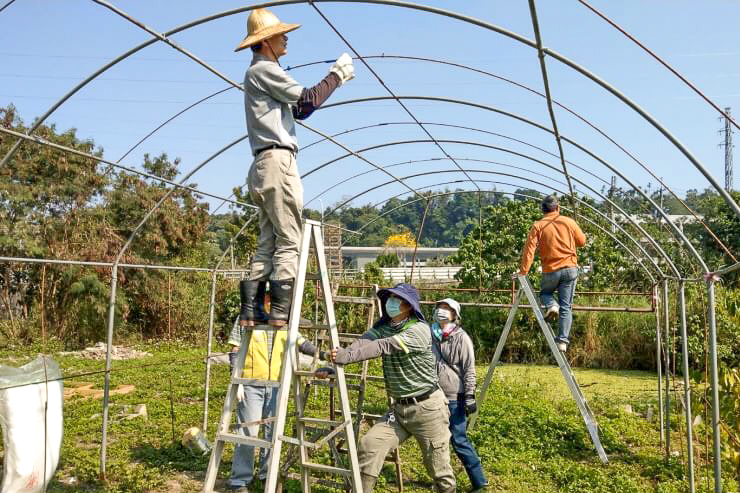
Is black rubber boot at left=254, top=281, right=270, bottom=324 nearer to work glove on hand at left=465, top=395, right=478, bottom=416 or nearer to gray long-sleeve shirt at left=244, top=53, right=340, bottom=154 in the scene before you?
gray long-sleeve shirt at left=244, top=53, right=340, bottom=154

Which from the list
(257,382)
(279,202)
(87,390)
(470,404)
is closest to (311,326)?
(257,382)

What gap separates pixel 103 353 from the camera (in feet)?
49.0

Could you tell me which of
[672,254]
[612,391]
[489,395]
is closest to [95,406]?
[489,395]

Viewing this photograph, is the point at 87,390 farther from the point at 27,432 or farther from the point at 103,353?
the point at 27,432

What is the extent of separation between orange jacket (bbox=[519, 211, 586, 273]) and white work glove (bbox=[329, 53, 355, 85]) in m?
4.04

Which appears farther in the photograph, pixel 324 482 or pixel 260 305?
pixel 324 482

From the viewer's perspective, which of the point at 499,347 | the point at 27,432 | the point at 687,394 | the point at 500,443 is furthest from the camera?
the point at 499,347

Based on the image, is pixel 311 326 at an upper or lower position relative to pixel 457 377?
upper

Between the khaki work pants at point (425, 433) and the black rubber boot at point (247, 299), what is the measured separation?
1.35 metres

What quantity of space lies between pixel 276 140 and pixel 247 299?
1.02m

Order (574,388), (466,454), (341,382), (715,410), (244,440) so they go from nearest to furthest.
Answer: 1. (244,440)
2. (341,382)
3. (715,410)
4. (466,454)
5. (574,388)

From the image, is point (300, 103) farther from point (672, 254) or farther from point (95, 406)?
point (672, 254)

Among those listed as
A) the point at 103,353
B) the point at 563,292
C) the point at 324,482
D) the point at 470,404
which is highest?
the point at 563,292

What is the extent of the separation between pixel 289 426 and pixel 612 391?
5.91 m
